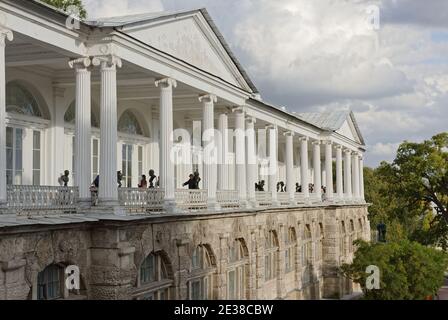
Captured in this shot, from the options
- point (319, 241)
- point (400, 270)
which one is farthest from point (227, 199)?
point (319, 241)

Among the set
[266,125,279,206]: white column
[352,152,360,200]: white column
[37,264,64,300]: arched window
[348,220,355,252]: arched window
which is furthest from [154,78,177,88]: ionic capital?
[352,152,360,200]: white column

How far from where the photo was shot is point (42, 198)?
53.8ft

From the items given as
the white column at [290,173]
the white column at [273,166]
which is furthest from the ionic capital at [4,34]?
the white column at [290,173]

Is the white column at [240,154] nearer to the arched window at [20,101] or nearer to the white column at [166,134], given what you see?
the white column at [166,134]

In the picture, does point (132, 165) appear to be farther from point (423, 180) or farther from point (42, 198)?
point (423, 180)

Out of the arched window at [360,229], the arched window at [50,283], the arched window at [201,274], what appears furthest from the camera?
the arched window at [360,229]

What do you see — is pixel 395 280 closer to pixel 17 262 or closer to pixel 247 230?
pixel 247 230

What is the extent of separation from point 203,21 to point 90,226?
9957 mm

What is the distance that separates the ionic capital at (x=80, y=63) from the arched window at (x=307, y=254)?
22887 millimetres

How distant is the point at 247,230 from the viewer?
28.1m

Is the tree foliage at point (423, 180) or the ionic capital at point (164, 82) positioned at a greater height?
the ionic capital at point (164, 82)

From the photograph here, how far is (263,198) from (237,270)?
18.7ft

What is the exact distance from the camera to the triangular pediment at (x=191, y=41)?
21.0 meters

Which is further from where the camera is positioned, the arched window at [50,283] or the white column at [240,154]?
the white column at [240,154]
